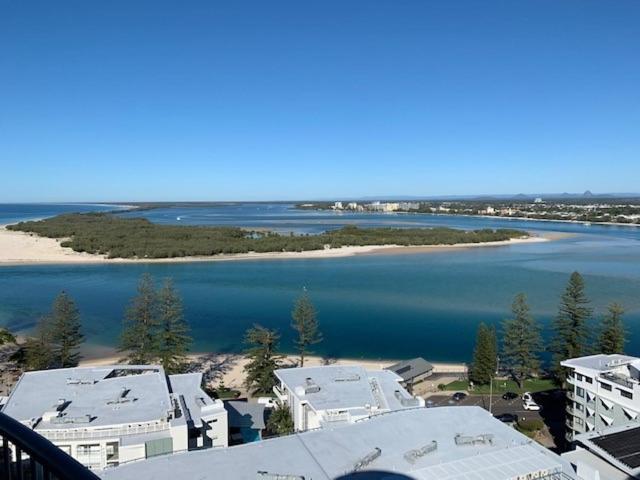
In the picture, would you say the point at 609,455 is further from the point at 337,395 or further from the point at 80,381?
the point at 80,381

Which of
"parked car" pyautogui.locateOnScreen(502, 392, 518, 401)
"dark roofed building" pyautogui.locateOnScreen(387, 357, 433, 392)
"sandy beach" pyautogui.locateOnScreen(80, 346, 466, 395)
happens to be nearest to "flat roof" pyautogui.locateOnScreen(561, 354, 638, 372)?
"parked car" pyautogui.locateOnScreen(502, 392, 518, 401)

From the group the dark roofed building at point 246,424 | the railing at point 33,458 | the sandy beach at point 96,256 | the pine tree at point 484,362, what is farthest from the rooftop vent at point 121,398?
the sandy beach at point 96,256

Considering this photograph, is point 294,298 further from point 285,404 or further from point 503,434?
point 503,434

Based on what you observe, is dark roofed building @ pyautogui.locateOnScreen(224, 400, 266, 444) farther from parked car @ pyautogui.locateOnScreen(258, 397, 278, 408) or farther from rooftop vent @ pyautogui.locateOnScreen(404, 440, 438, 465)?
rooftop vent @ pyautogui.locateOnScreen(404, 440, 438, 465)

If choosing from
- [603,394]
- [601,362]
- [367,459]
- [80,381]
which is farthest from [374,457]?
[601,362]

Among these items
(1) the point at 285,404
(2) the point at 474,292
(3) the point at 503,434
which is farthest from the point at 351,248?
(3) the point at 503,434
